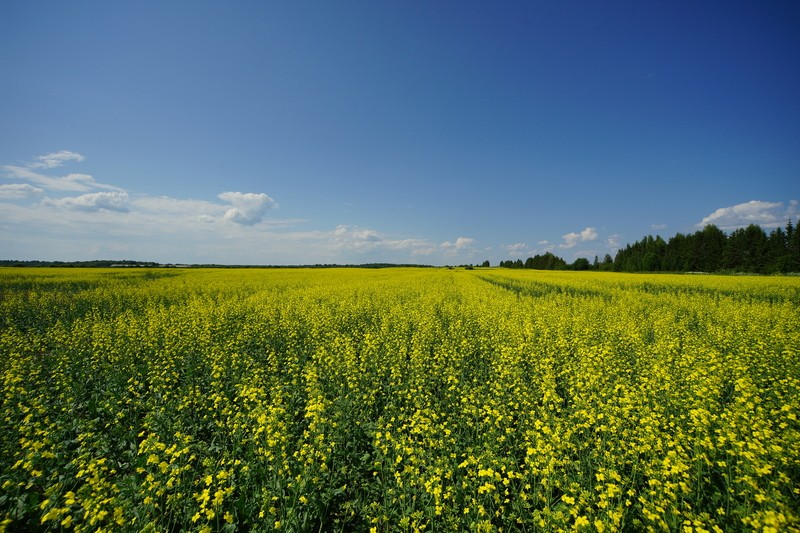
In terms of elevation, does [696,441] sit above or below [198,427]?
above

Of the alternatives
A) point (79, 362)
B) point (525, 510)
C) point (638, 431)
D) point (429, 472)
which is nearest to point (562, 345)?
point (638, 431)

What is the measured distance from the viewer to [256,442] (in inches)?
190

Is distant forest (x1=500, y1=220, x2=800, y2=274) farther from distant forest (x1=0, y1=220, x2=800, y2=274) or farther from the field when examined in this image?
the field

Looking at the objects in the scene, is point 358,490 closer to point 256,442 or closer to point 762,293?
point 256,442

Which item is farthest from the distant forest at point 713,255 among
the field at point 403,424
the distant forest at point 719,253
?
the field at point 403,424

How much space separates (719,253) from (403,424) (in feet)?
332

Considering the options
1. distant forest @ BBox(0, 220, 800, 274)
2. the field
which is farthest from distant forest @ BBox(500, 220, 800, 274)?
the field

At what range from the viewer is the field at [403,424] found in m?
3.58

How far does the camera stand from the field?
11.7 ft

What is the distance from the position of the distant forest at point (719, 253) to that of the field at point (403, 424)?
74.0 metres

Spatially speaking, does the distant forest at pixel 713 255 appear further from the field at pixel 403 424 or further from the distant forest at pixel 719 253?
the field at pixel 403 424

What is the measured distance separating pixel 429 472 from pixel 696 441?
360 centimetres

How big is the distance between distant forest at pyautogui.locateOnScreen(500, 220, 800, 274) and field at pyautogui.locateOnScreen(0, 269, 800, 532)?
243 ft

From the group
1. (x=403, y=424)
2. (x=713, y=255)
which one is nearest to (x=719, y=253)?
(x=713, y=255)
